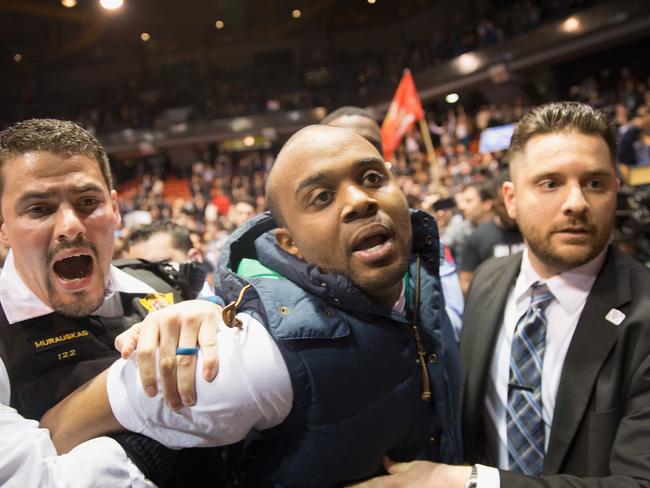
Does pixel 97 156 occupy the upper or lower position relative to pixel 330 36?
lower

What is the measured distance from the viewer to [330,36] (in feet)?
73.7

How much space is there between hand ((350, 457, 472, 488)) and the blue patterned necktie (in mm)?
410

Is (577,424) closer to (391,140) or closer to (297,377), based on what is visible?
(297,377)

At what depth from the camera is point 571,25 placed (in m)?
Result: 12.7

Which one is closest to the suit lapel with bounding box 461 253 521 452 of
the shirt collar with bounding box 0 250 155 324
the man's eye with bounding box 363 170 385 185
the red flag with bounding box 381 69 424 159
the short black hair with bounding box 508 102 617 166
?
the short black hair with bounding box 508 102 617 166

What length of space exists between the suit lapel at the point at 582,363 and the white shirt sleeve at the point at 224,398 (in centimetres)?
93

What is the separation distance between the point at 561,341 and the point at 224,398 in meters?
1.20

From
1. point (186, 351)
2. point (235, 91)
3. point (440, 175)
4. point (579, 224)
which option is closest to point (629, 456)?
point (579, 224)

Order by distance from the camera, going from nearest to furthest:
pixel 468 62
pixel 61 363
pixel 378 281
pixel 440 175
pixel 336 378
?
pixel 336 378 < pixel 378 281 < pixel 61 363 < pixel 440 175 < pixel 468 62

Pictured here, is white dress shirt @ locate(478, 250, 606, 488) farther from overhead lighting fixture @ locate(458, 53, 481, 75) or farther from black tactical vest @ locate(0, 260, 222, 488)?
overhead lighting fixture @ locate(458, 53, 481, 75)

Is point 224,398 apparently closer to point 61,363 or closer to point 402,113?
point 61,363

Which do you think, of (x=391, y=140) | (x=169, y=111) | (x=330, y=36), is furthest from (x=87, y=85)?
(x=391, y=140)

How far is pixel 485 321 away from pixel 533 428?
414mm

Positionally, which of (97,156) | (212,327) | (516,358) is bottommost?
(516,358)
